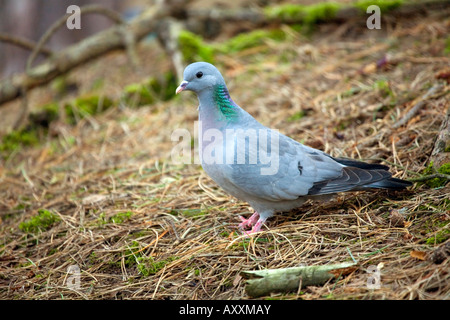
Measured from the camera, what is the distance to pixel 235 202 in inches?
168

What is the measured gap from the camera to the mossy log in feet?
9.25

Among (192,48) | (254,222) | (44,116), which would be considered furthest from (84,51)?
(254,222)

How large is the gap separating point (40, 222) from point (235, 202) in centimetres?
193

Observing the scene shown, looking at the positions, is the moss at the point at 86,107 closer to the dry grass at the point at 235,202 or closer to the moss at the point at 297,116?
the dry grass at the point at 235,202

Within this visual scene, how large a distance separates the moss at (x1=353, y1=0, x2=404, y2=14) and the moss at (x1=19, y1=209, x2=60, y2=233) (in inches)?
226

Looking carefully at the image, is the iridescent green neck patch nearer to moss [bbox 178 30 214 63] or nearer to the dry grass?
the dry grass

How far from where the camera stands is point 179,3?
834 centimetres

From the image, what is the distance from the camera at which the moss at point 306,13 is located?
743 cm

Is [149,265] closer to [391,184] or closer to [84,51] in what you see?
[391,184]

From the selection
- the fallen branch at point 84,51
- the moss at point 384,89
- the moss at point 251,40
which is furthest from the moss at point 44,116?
the moss at point 384,89

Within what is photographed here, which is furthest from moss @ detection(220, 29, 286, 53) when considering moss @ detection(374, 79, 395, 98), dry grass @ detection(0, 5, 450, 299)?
moss @ detection(374, 79, 395, 98)

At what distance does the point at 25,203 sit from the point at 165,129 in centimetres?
211
